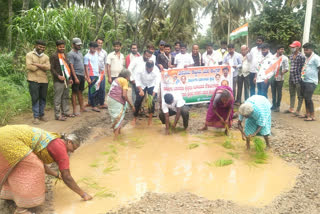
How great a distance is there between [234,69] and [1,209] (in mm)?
6207

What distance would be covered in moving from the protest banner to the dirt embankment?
0.59m

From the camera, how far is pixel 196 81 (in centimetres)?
714

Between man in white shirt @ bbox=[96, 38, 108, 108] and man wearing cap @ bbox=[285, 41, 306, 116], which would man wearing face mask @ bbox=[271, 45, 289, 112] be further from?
man in white shirt @ bbox=[96, 38, 108, 108]

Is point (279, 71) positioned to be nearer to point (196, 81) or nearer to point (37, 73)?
point (196, 81)

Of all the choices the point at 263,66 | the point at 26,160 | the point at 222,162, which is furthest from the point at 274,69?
the point at 26,160

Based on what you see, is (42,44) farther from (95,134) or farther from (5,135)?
(5,135)

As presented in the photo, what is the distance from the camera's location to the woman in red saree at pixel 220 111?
5539 millimetres

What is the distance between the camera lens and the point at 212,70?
722 cm

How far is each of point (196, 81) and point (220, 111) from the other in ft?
5.33

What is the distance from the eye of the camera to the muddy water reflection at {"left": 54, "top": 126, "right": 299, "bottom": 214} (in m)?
3.38

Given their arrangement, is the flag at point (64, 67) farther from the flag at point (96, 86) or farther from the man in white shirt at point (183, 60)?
the man in white shirt at point (183, 60)

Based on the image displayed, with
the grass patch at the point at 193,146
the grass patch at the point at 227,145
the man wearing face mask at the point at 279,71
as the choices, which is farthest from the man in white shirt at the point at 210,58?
the grass patch at the point at 193,146

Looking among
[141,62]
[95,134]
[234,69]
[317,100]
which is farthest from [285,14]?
→ [95,134]

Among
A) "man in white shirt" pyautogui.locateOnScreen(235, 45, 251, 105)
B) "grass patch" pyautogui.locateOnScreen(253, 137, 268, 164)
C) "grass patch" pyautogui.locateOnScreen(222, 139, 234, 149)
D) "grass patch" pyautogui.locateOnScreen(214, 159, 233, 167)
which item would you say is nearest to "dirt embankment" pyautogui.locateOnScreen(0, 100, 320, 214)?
"grass patch" pyautogui.locateOnScreen(253, 137, 268, 164)
